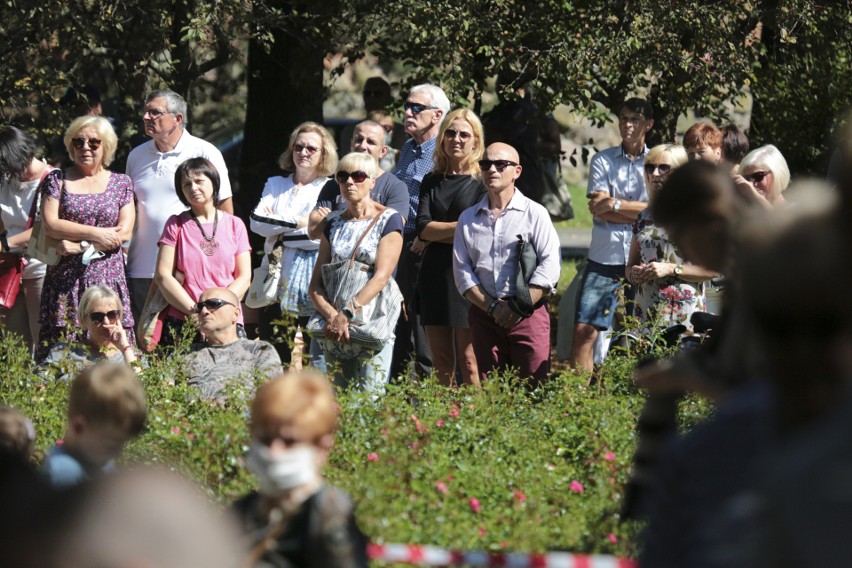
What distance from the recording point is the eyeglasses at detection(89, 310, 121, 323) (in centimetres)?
666

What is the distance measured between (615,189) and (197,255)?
265cm

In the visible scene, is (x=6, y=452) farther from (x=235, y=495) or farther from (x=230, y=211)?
(x=230, y=211)

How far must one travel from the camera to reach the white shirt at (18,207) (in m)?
8.16

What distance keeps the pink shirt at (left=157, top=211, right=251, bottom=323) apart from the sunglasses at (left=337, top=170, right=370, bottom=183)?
2.62 feet

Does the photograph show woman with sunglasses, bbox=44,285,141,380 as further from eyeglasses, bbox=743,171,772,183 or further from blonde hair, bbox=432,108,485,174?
eyeglasses, bbox=743,171,772,183

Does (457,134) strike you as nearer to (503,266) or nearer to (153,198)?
(503,266)

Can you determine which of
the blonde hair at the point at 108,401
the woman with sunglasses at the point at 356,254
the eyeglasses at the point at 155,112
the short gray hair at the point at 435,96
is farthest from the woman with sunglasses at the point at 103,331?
the blonde hair at the point at 108,401

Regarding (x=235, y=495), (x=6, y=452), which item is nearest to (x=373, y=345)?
(x=235, y=495)

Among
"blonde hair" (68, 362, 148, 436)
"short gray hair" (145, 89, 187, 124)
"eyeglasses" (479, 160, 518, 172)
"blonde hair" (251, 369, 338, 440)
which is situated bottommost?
"blonde hair" (68, 362, 148, 436)

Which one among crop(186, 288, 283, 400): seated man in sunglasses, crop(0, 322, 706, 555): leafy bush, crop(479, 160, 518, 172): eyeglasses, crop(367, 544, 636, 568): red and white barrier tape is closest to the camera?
crop(367, 544, 636, 568): red and white barrier tape

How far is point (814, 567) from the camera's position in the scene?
6.59 ft

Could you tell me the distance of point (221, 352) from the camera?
6.49 metres

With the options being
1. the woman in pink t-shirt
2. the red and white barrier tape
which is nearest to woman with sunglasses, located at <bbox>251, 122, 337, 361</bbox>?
the woman in pink t-shirt

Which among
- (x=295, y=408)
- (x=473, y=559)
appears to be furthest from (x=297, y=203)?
(x=295, y=408)
